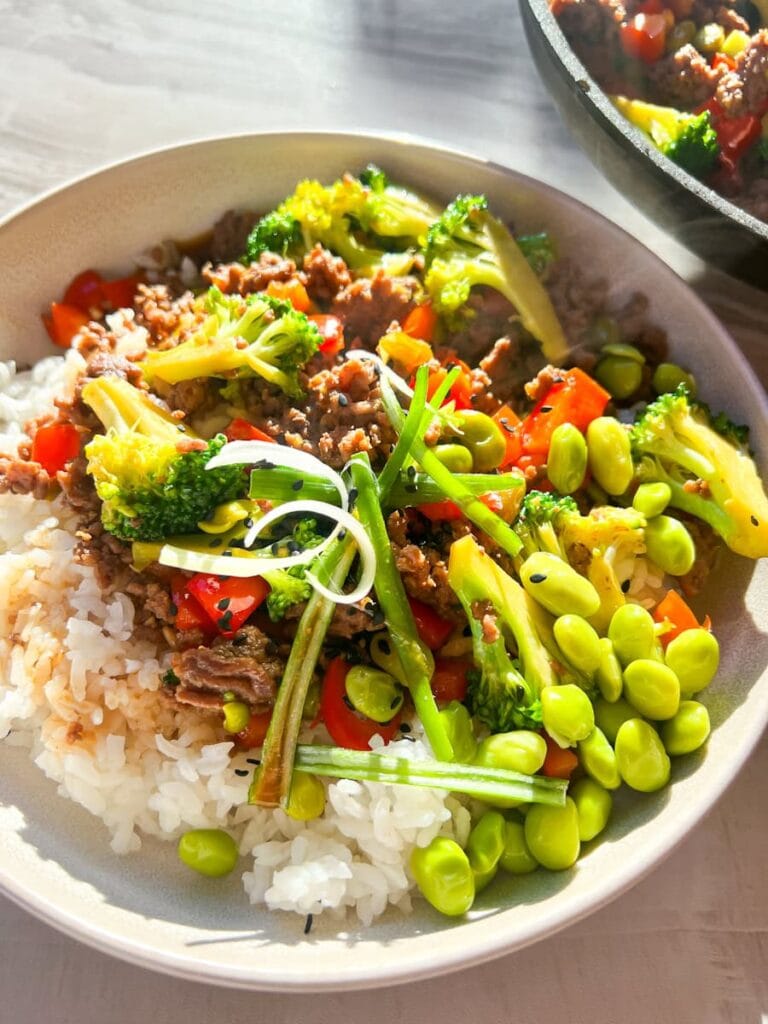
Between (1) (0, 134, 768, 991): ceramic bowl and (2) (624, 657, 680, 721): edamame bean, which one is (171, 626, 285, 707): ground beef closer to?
(1) (0, 134, 768, 991): ceramic bowl

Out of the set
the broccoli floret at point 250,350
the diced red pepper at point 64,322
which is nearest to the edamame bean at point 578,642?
the broccoli floret at point 250,350

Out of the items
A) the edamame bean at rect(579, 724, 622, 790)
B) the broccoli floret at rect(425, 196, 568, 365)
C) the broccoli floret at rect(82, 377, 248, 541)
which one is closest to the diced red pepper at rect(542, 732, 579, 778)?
the edamame bean at rect(579, 724, 622, 790)

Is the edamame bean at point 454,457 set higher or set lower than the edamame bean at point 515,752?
higher

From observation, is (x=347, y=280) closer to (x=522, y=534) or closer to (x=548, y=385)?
(x=548, y=385)

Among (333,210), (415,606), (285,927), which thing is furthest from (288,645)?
(333,210)

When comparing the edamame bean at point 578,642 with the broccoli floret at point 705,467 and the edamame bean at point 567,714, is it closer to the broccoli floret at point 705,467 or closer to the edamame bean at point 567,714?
the edamame bean at point 567,714

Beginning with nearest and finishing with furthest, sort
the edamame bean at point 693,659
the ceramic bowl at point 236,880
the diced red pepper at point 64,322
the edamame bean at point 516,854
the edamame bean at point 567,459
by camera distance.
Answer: the ceramic bowl at point 236,880 < the edamame bean at point 516,854 < the edamame bean at point 693,659 < the edamame bean at point 567,459 < the diced red pepper at point 64,322

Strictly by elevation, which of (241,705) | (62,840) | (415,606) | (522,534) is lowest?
(62,840)
